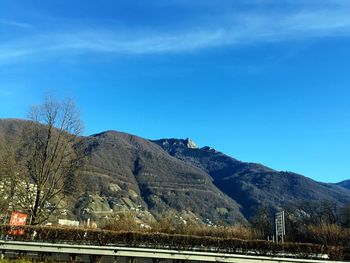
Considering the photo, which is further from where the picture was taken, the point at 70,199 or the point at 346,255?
the point at 70,199

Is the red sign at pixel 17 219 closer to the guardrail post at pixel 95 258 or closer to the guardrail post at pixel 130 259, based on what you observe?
the guardrail post at pixel 95 258

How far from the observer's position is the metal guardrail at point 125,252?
19.9 m

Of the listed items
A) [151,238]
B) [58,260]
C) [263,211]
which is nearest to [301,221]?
[263,211]

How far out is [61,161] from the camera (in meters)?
37.9

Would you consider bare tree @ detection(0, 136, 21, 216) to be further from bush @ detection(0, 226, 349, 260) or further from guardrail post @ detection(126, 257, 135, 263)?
guardrail post @ detection(126, 257, 135, 263)

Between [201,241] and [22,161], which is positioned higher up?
[22,161]

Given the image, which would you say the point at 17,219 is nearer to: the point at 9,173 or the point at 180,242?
the point at 9,173

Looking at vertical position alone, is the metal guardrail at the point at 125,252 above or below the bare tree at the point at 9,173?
below

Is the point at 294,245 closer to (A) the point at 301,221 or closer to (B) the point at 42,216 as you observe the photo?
(B) the point at 42,216

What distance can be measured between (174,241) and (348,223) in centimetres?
7601

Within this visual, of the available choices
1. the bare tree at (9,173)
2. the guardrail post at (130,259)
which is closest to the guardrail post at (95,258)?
the guardrail post at (130,259)

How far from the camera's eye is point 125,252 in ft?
67.4

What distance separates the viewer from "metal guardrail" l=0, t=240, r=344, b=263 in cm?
1994

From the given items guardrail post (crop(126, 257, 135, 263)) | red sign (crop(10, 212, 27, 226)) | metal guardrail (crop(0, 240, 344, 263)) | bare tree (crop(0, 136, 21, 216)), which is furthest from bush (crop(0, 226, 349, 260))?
bare tree (crop(0, 136, 21, 216))
